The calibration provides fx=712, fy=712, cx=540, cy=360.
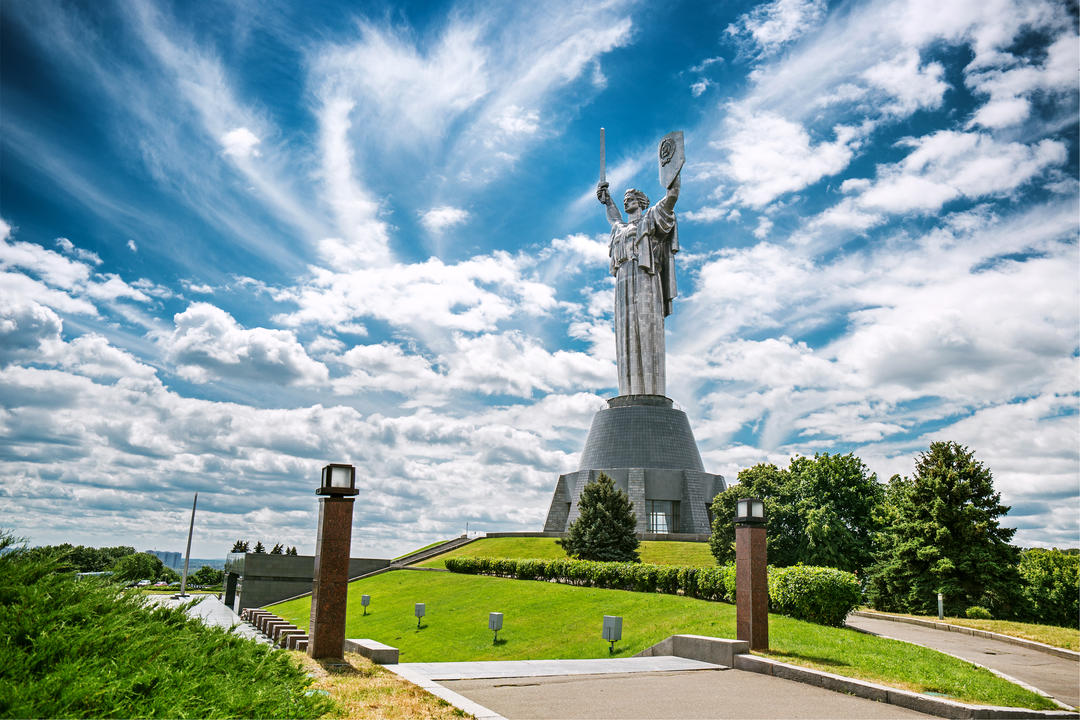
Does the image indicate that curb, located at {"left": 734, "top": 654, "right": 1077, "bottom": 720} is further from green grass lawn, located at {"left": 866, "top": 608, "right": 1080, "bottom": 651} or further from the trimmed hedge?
green grass lawn, located at {"left": 866, "top": 608, "right": 1080, "bottom": 651}

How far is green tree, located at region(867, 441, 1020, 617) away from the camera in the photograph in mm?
24359

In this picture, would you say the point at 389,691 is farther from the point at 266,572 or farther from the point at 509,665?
the point at 266,572

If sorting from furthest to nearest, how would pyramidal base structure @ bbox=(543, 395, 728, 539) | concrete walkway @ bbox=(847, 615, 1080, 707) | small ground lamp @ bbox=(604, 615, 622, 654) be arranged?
1. pyramidal base structure @ bbox=(543, 395, 728, 539)
2. small ground lamp @ bbox=(604, 615, 622, 654)
3. concrete walkway @ bbox=(847, 615, 1080, 707)

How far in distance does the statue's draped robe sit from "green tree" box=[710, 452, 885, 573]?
1675 cm

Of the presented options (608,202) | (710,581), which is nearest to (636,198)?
(608,202)

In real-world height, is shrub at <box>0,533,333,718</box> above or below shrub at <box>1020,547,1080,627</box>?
above

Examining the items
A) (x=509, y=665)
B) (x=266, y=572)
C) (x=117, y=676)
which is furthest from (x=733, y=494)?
(x=117, y=676)

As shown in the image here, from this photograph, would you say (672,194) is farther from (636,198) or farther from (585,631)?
(585,631)

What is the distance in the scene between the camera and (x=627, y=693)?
9.09 m

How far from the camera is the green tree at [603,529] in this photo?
29141 millimetres

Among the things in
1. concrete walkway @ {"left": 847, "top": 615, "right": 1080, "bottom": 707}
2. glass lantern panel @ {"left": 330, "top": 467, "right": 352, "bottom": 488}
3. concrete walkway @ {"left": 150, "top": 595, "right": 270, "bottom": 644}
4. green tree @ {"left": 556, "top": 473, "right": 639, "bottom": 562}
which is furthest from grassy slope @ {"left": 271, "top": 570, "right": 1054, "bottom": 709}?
glass lantern panel @ {"left": 330, "top": 467, "right": 352, "bottom": 488}

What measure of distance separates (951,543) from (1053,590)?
324 centimetres

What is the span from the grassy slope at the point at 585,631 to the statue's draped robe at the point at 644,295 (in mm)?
21947

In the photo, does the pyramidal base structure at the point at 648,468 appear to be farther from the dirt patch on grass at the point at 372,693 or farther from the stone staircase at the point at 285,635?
the dirt patch on grass at the point at 372,693
